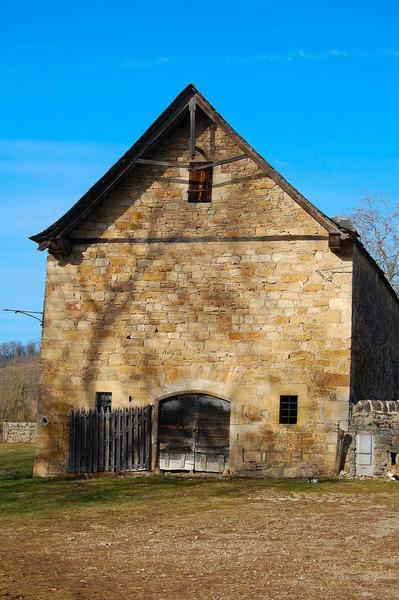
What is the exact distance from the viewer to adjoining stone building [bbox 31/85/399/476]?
54.6ft

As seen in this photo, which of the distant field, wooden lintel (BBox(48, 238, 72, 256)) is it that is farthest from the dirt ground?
wooden lintel (BBox(48, 238, 72, 256))

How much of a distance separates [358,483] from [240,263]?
529cm

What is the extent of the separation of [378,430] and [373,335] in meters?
3.85

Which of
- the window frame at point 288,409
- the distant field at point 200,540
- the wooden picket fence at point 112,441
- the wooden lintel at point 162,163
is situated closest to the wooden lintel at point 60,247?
the wooden lintel at point 162,163

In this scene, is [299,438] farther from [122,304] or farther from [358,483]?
[122,304]

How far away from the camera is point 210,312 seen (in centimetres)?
1730

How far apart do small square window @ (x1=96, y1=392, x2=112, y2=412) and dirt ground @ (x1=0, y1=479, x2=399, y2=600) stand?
13.5ft

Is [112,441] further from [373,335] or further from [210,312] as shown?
[373,335]

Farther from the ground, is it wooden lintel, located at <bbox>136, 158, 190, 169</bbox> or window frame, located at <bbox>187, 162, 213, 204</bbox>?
wooden lintel, located at <bbox>136, 158, 190, 169</bbox>

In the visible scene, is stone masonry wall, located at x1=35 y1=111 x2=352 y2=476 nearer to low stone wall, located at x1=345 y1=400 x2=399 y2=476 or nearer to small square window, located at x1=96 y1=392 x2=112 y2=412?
small square window, located at x1=96 y1=392 x2=112 y2=412

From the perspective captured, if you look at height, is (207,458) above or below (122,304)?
below

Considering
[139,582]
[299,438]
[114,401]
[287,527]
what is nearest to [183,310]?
[114,401]

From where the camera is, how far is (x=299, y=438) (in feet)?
54.1

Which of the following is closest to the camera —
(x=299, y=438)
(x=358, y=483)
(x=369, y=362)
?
(x=358, y=483)
